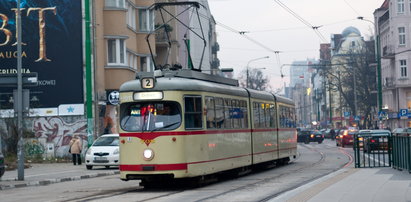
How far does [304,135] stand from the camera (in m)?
77.2

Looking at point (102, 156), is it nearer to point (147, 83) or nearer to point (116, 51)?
point (116, 51)

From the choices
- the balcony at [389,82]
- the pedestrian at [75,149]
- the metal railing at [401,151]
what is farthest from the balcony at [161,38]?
the balcony at [389,82]

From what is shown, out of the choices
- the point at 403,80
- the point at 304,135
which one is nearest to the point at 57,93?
the point at 304,135

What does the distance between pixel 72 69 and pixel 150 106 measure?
23.5 metres

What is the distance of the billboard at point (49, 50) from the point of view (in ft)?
136

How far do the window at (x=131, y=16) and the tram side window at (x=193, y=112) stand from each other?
26694 millimetres

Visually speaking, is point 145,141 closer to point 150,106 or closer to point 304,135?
point 150,106

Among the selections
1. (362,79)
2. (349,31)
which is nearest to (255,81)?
(362,79)

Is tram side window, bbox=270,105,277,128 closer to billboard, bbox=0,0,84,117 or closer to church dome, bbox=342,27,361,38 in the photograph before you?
billboard, bbox=0,0,84,117

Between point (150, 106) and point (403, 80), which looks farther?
point (403, 80)

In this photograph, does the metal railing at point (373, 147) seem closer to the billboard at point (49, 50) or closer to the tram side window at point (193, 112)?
the tram side window at point (193, 112)

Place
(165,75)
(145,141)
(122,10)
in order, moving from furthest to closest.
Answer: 1. (122,10)
2. (165,75)
3. (145,141)

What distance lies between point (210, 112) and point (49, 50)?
75.6ft

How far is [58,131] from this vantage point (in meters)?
41.4
